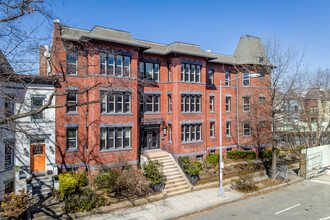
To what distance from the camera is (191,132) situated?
828 inches

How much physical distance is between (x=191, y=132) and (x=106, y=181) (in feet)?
32.2

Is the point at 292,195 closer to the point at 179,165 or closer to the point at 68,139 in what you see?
the point at 179,165

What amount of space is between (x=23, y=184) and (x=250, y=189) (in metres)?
16.8

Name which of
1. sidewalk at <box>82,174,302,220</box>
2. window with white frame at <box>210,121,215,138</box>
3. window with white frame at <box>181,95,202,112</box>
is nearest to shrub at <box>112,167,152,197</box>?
sidewalk at <box>82,174,302,220</box>

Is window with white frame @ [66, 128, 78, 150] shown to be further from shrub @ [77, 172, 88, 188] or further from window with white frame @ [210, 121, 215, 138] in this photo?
window with white frame @ [210, 121, 215, 138]

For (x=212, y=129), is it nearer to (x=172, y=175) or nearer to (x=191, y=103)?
(x=191, y=103)

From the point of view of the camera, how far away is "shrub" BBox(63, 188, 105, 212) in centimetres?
1242

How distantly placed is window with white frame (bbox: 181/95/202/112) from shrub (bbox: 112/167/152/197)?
874 centimetres

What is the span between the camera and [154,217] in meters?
12.2

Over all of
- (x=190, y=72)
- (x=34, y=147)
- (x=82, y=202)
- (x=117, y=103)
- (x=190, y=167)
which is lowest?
(x=82, y=202)

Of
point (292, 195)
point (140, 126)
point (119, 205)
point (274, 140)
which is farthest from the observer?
point (140, 126)

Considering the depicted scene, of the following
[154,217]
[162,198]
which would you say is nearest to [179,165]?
[162,198]

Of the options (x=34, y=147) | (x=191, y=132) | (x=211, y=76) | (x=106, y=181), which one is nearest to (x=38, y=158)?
(x=34, y=147)

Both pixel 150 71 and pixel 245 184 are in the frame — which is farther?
pixel 150 71
